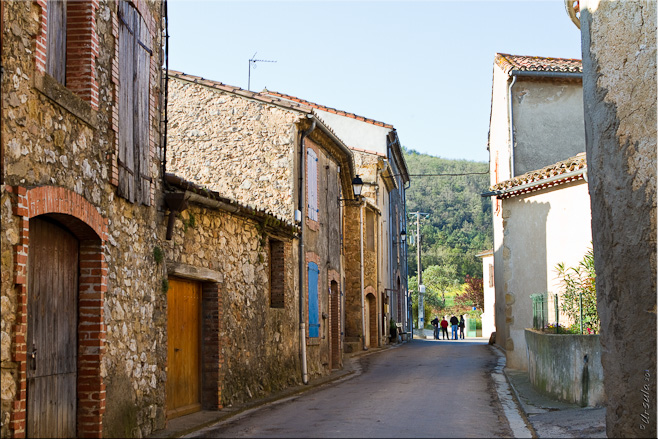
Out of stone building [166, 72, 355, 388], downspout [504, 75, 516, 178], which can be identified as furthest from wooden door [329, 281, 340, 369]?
downspout [504, 75, 516, 178]

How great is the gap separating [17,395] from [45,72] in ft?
9.10

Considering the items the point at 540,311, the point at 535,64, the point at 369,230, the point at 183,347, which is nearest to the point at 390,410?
the point at 183,347

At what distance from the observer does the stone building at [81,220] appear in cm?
620

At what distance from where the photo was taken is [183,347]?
36.0 ft

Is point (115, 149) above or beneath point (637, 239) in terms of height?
above

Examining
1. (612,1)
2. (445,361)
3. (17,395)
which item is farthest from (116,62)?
(445,361)

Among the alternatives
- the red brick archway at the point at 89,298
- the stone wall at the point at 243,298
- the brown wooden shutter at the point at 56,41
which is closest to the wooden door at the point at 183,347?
the stone wall at the point at 243,298

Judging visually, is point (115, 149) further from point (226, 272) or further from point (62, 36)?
point (226, 272)

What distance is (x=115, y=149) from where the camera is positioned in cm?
839

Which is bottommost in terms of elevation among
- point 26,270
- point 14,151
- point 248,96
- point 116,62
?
point 26,270

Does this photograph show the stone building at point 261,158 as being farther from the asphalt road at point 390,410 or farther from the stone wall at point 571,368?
the stone wall at point 571,368

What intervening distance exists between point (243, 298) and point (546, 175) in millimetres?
7264

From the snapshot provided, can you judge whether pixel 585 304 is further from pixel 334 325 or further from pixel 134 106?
pixel 334 325

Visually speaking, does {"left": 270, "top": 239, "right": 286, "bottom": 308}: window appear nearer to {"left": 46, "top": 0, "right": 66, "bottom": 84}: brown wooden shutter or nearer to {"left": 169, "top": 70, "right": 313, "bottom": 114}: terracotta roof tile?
{"left": 169, "top": 70, "right": 313, "bottom": 114}: terracotta roof tile
